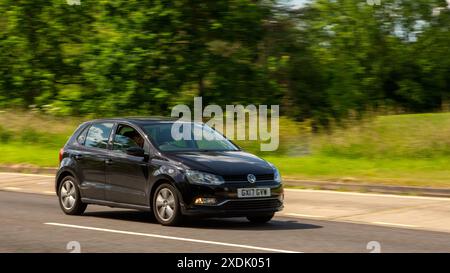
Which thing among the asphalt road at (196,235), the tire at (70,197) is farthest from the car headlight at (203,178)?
the tire at (70,197)

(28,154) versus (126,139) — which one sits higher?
(126,139)

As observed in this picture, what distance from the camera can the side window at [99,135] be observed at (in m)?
14.3

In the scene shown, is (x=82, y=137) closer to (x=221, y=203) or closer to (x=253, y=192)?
(x=221, y=203)

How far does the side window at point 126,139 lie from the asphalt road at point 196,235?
3.72 ft

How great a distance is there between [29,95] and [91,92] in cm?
622

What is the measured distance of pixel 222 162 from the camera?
42.4 feet

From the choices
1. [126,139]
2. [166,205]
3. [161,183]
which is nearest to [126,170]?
[126,139]

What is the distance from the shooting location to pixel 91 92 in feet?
106

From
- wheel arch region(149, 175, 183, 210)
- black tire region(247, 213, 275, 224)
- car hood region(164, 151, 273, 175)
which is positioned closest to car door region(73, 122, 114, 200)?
wheel arch region(149, 175, 183, 210)

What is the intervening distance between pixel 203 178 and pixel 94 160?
2359 millimetres

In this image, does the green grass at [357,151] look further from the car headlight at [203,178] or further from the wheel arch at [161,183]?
the wheel arch at [161,183]

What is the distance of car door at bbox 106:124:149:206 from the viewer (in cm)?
1336
